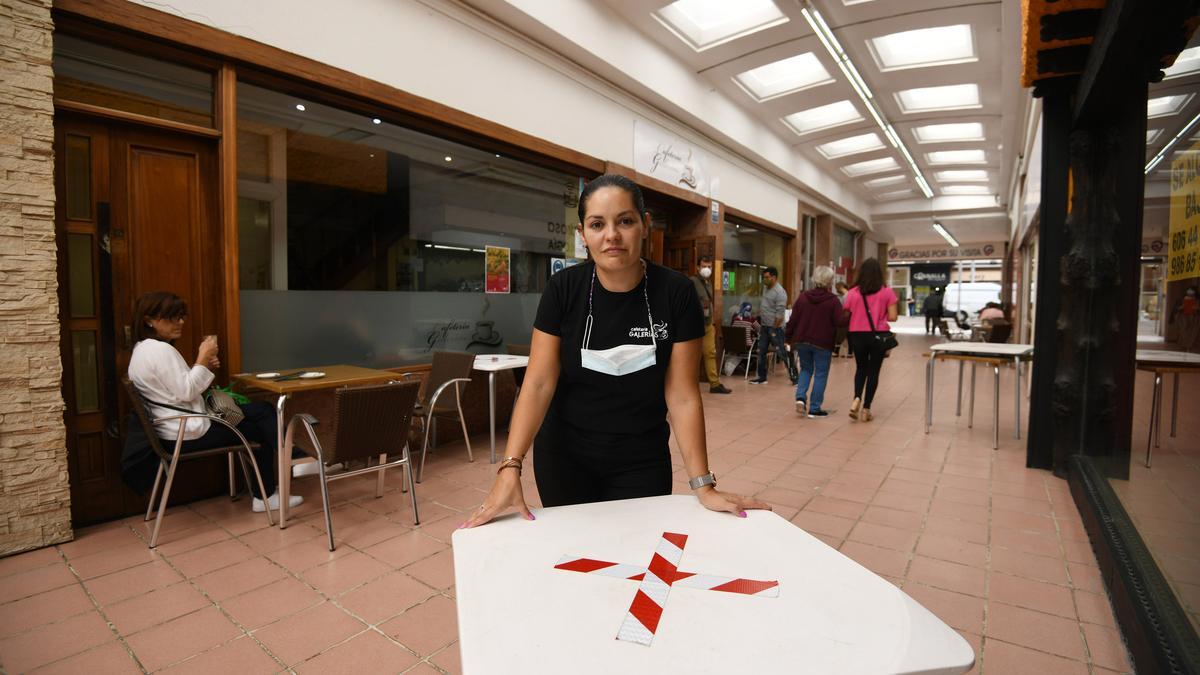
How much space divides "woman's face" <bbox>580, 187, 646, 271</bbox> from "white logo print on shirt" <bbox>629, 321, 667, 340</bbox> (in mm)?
167

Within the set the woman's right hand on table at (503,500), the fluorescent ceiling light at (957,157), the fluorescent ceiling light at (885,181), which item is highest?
the fluorescent ceiling light at (885,181)

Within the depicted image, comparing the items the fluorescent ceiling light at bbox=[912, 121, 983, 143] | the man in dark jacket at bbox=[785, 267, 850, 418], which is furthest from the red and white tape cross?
the fluorescent ceiling light at bbox=[912, 121, 983, 143]

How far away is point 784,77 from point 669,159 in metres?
1.92

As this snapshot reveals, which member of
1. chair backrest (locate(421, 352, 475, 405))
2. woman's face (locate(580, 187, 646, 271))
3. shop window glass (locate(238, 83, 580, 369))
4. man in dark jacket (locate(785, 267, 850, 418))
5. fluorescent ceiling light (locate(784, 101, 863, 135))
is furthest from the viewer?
fluorescent ceiling light (locate(784, 101, 863, 135))

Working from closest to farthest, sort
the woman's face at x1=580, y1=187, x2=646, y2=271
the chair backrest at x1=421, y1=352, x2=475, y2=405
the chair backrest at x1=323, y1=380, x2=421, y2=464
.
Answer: the woman's face at x1=580, y1=187, x2=646, y2=271 → the chair backrest at x1=323, y1=380, x2=421, y2=464 → the chair backrest at x1=421, y1=352, x2=475, y2=405

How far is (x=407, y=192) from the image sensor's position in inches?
184

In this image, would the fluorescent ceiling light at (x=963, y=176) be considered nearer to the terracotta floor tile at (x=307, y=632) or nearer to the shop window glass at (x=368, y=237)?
the shop window glass at (x=368, y=237)

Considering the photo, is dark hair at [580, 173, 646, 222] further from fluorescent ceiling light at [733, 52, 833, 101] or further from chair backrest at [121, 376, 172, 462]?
fluorescent ceiling light at [733, 52, 833, 101]

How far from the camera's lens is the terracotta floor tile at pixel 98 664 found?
1906mm

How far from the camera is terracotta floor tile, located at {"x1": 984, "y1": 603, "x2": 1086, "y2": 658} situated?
2.05 m

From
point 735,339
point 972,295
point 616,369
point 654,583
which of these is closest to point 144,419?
point 616,369

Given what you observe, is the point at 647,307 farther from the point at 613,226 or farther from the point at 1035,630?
the point at 1035,630

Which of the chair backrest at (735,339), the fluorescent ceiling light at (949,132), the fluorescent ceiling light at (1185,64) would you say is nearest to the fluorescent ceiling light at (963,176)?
the fluorescent ceiling light at (949,132)

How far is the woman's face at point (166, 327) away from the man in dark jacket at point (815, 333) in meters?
4.96
